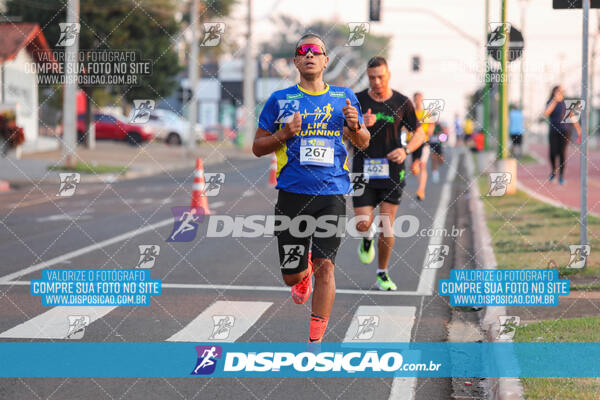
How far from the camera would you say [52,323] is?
24.7 feet

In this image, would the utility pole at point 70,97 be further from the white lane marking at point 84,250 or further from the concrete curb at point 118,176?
the white lane marking at point 84,250

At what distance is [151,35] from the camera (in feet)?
152

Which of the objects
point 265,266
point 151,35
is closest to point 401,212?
point 265,266

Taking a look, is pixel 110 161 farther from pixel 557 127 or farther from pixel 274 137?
pixel 274 137

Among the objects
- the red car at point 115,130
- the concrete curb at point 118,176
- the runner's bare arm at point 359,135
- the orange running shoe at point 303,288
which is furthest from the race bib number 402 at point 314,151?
the red car at point 115,130

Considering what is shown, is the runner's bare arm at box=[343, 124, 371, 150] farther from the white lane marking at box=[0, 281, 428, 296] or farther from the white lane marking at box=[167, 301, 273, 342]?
the white lane marking at box=[0, 281, 428, 296]

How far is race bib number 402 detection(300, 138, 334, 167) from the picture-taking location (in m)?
6.02

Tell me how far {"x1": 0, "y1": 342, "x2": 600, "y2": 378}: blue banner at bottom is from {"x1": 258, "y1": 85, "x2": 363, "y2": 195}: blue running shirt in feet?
3.54

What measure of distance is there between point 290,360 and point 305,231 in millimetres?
990

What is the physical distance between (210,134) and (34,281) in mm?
49682

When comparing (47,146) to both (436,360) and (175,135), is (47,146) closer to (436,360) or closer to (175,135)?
(175,135)

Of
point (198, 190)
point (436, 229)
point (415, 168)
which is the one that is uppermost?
point (415, 168)

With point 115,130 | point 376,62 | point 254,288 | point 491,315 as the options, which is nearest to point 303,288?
point 491,315

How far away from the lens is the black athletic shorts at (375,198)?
910cm
